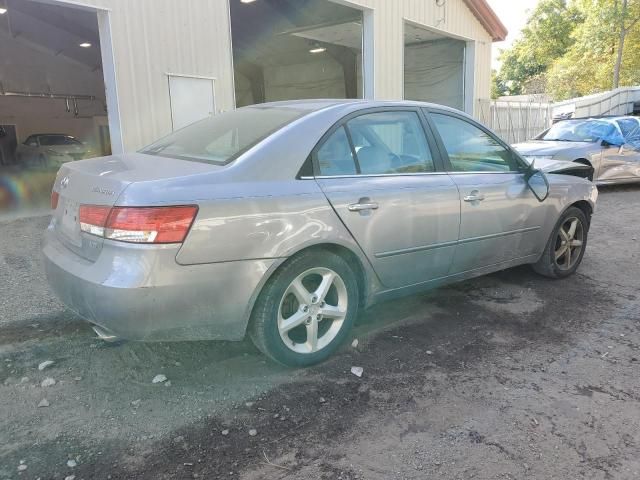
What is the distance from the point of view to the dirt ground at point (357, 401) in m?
2.37

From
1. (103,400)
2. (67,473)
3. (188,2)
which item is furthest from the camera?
(188,2)

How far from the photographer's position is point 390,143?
3623mm

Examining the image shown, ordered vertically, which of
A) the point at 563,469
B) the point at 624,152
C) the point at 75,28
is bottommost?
the point at 563,469

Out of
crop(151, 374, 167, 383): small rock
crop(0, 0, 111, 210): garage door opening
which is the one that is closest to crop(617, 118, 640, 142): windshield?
crop(151, 374, 167, 383): small rock

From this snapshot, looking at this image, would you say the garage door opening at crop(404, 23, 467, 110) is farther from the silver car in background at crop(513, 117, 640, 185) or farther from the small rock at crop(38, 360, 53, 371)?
the small rock at crop(38, 360, 53, 371)

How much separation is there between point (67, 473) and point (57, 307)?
91.0 inches

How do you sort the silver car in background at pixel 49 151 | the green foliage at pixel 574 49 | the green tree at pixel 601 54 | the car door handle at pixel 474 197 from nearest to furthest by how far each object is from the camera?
the car door handle at pixel 474 197, the silver car in background at pixel 49 151, the green tree at pixel 601 54, the green foliage at pixel 574 49

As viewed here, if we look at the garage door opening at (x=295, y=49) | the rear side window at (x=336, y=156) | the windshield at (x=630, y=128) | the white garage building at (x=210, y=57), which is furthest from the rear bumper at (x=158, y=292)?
the windshield at (x=630, y=128)

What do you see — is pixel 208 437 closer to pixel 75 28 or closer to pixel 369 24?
pixel 369 24

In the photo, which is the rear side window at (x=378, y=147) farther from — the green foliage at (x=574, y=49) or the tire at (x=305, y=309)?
the green foliage at (x=574, y=49)

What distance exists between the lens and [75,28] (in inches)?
672

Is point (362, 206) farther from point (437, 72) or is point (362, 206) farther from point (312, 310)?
point (437, 72)

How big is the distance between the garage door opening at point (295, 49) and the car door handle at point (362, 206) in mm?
9932

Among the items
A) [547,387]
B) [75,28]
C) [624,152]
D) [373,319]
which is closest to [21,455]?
[373,319]
